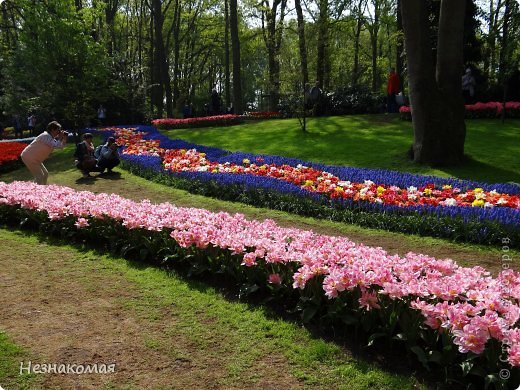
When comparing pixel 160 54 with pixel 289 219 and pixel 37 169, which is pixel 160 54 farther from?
pixel 289 219

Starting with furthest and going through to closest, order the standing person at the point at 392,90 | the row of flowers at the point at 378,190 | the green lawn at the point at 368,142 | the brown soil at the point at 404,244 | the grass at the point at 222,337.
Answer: the standing person at the point at 392,90 < the green lawn at the point at 368,142 < the row of flowers at the point at 378,190 < the brown soil at the point at 404,244 < the grass at the point at 222,337

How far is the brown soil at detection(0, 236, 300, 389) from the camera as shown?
10.8ft

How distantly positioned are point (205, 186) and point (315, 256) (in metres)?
5.73

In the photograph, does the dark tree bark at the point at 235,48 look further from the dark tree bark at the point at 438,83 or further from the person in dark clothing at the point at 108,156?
the dark tree bark at the point at 438,83

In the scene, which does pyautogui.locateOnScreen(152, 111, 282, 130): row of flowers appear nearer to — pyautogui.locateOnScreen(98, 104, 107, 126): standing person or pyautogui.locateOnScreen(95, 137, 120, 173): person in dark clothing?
pyautogui.locateOnScreen(98, 104, 107, 126): standing person

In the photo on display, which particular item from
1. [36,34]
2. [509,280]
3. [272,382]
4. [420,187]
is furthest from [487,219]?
[36,34]

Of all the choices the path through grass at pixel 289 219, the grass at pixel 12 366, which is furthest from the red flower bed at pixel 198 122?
the grass at pixel 12 366

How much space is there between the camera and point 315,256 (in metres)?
4.24

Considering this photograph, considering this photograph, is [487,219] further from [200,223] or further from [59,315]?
[59,315]

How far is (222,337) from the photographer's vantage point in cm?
384

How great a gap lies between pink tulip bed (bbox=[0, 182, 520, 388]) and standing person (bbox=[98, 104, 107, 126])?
19.1 m

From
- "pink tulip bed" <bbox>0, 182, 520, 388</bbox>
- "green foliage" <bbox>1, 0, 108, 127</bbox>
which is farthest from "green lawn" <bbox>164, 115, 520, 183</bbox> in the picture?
"pink tulip bed" <bbox>0, 182, 520, 388</bbox>

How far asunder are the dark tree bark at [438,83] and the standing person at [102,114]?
1797 cm

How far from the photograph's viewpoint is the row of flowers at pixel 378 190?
6410mm
